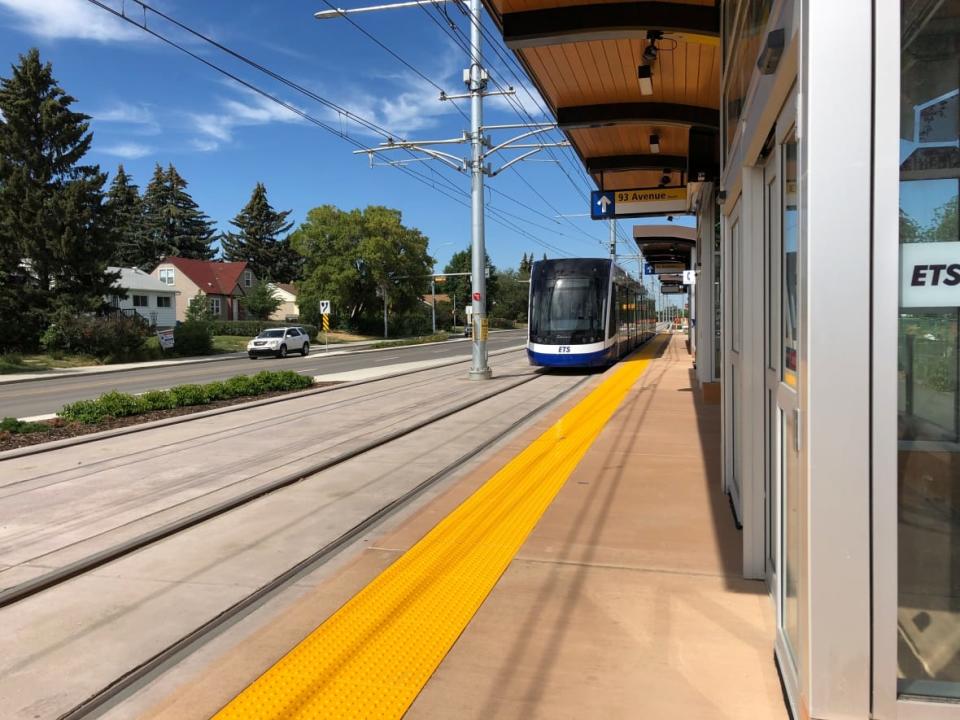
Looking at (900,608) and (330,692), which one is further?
(330,692)

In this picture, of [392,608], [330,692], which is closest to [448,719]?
[330,692]

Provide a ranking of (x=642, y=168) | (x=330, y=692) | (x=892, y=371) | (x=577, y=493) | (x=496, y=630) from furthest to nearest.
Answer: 1. (x=642, y=168)
2. (x=577, y=493)
3. (x=496, y=630)
4. (x=330, y=692)
5. (x=892, y=371)

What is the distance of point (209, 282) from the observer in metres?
72.8

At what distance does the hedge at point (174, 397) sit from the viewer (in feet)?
39.4

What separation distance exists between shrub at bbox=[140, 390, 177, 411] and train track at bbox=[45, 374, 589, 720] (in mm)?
5867

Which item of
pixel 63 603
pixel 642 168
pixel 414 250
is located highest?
pixel 414 250

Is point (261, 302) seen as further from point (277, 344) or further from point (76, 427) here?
point (76, 427)

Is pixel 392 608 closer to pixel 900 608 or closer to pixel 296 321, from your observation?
pixel 900 608

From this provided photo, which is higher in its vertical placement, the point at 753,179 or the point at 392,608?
the point at 753,179

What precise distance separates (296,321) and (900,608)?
67.7 meters

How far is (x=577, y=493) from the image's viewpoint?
6508 millimetres

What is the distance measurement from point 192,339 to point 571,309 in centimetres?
2696

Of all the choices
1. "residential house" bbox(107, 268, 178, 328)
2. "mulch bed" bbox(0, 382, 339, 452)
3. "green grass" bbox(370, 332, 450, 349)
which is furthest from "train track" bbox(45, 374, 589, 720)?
"residential house" bbox(107, 268, 178, 328)

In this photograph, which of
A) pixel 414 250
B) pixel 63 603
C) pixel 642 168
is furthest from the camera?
pixel 414 250
